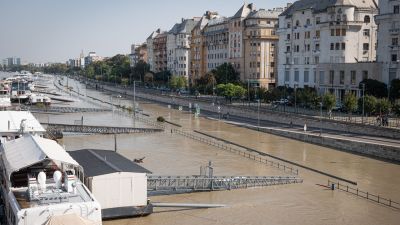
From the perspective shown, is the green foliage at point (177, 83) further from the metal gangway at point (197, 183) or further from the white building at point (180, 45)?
the metal gangway at point (197, 183)

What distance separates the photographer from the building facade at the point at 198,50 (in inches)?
4151

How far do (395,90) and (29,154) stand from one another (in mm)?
41868

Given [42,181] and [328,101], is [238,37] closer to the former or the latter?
[328,101]

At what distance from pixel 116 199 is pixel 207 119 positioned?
41.5 meters

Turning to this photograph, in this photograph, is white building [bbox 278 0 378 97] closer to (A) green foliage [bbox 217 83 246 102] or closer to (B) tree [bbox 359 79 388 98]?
(B) tree [bbox 359 79 388 98]

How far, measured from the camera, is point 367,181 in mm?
30641

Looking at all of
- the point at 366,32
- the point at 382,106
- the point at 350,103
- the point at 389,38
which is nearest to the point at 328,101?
the point at 350,103

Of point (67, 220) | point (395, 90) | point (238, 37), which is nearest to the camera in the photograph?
point (67, 220)

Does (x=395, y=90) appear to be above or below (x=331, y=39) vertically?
below

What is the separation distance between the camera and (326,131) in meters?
47.3

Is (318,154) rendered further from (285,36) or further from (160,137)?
(285,36)

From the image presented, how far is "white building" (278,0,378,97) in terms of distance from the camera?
209 feet

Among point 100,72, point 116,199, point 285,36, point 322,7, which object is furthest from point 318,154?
point 100,72

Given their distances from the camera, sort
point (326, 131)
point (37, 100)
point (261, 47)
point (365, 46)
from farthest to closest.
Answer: point (261, 47) → point (37, 100) → point (365, 46) → point (326, 131)
